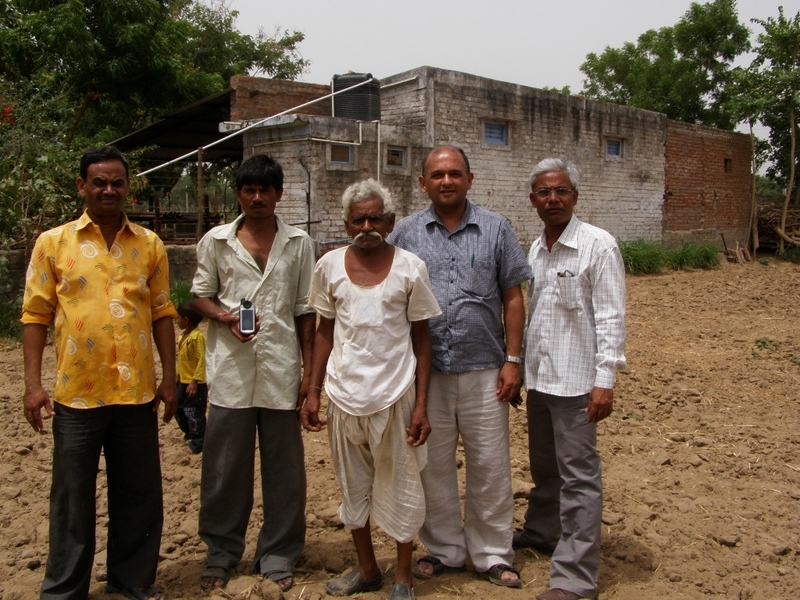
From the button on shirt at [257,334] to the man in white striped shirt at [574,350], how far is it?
1043 millimetres

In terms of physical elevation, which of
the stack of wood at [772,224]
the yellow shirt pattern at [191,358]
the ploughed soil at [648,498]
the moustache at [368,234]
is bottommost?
the ploughed soil at [648,498]

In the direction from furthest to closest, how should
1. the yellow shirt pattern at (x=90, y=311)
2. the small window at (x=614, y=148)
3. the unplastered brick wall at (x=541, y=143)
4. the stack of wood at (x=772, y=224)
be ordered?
1. the stack of wood at (x=772, y=224)
2. the small window at (x=614, y=148)
3. the unplastered brick wall at (x=541, y=143)
4. the yellow shirt pattern at (x=90, y=311)

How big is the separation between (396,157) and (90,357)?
9504mm

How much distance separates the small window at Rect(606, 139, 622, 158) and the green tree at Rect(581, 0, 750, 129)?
596cm

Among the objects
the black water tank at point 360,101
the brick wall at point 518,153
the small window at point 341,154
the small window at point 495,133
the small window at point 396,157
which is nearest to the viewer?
the brick wall at point 518,153

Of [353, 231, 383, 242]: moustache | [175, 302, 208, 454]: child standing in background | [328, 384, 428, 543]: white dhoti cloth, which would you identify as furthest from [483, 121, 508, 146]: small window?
[328, 384, 428, 543]: white dhoti cloth

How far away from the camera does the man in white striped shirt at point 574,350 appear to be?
2.89m

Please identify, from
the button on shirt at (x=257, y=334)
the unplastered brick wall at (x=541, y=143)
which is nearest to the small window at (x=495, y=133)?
the unplastered brick wall at (x=541, y=143)

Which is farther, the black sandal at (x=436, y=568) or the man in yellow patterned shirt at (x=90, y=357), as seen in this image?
the black sandal at (x=436, y=568)

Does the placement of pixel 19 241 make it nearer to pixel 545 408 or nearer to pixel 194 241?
pixel 194 241

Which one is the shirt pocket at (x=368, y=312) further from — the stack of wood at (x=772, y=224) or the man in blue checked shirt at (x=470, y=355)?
the stack of wood at (x=772, y=224)

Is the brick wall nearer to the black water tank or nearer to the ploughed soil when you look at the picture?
the black water tank

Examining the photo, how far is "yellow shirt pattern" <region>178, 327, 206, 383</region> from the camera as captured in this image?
449cm

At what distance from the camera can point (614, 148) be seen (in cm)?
1634
